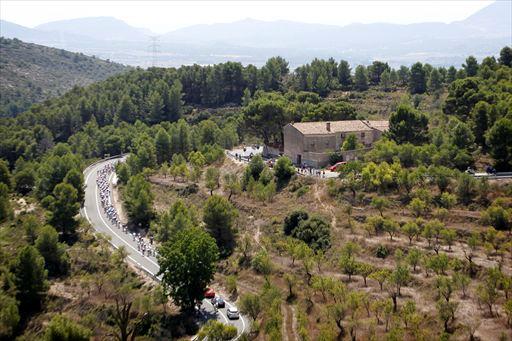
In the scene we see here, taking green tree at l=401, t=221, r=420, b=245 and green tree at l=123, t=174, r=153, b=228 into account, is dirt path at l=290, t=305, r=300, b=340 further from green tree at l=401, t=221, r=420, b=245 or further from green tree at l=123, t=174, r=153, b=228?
green tree at l=123, t=174, r=153, b=228

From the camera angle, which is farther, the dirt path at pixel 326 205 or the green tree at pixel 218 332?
the dirt path at pixel 326 205

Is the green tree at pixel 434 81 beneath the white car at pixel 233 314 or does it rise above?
above

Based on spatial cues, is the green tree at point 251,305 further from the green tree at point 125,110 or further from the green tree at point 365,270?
the green tree at point 125,110

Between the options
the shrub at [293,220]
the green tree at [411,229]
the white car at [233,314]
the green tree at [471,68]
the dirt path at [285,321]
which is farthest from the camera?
the green tree at [471,68]

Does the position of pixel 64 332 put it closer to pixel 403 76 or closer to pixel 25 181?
pixel 25 181

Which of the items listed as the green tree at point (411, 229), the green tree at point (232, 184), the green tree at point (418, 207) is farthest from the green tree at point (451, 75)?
the green tree at point (411, 229)

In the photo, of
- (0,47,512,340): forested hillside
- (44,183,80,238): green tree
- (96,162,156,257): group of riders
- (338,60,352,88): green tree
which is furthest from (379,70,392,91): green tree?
(44,183,80,238): green tree
